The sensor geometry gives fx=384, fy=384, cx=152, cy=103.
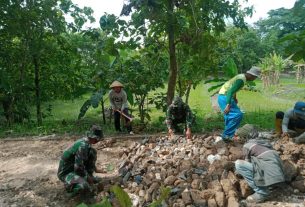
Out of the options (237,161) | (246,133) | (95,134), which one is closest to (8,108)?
(95,134)

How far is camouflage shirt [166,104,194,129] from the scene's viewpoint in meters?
7.42

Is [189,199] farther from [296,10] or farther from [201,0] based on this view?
[201,0]

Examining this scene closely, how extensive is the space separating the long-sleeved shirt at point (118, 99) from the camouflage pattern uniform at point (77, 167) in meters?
3.47

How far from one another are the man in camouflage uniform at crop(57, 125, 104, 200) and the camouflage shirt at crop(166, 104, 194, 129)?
8.06 ft

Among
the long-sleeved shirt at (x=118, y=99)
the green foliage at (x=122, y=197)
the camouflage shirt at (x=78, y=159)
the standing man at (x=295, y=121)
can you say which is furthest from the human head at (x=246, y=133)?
the green foliage at (x=122, y=197)

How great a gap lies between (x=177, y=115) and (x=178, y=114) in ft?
0.10

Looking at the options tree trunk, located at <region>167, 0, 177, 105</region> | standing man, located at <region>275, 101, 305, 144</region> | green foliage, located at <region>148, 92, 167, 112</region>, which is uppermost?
tree trunk, located at <region>167, 0, 177, 105</region>

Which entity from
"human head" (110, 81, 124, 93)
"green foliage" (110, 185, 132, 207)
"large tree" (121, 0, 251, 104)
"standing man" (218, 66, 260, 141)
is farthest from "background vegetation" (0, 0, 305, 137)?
"green foliage" (110, 185, 132, 207)

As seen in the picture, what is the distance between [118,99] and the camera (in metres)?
8.84

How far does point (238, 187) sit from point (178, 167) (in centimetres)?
96

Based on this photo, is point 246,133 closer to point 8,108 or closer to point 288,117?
point 288,117

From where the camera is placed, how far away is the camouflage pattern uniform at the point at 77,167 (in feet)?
16.7

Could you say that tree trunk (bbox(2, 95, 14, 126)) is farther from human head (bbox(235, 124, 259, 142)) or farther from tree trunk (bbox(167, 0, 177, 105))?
human head (bbox(235, 124, 259, 142))

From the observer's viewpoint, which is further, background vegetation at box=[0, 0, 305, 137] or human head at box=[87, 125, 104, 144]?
background vegetation at box=[0, 0, 305, 137]
